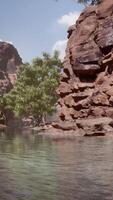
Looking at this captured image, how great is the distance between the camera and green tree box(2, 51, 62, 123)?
9644 cm

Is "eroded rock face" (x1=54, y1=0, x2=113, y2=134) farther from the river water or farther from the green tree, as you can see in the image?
the river water

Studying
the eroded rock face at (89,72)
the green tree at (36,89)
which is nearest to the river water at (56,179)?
the eroded rock face at (89,72)

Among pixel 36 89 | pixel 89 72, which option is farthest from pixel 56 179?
pixel 36 89

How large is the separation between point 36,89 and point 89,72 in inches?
1379

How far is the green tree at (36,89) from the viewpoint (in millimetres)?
96438

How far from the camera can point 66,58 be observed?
7381 cm

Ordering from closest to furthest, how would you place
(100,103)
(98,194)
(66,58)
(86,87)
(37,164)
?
(98,194), (37,164), (100,103), (86,87), (66,58)

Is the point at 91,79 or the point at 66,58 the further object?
the point at 66,58

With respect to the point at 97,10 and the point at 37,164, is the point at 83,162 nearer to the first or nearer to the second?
the point at 37,164

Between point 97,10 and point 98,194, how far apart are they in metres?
62.9

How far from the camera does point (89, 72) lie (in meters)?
64.1

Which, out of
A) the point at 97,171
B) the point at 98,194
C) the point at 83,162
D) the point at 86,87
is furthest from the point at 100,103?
the point at 98,194

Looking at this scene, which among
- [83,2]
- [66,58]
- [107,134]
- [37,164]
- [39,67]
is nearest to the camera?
[37,164]

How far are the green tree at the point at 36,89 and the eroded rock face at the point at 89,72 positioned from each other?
988 inches
